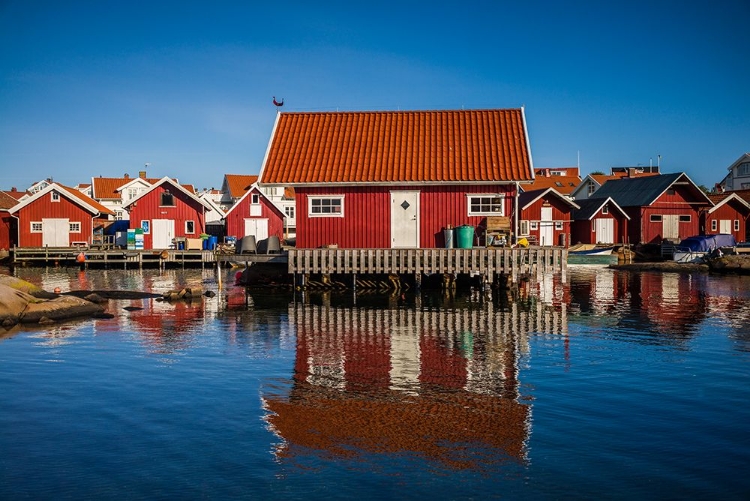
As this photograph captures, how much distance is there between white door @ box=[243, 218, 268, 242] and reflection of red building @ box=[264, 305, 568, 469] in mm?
36225

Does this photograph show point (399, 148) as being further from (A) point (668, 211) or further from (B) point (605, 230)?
(A) point (668, 211)

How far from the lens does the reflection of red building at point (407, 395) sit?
978 centimetres

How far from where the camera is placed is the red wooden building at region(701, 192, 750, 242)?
187ft

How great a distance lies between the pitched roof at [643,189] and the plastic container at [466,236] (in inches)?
1279

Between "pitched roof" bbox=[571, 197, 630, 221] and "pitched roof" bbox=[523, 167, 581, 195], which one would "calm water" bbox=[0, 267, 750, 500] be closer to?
"pitched roof" bbox=[571, 197, 630, 221]

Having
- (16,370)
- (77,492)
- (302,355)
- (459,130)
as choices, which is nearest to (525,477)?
(77,492)

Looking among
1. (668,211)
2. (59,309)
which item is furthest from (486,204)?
(668,211)

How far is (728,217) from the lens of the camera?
189 ft

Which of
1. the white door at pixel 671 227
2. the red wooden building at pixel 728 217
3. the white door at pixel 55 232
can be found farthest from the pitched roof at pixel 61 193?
the red wooden building at pixel 728 217

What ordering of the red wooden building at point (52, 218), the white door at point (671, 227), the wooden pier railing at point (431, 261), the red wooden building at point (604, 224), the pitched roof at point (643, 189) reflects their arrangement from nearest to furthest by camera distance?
the wooden pier railing at point (431, 261) → the red wooden building at point (52, 218) → the pitched roof at point (643, 189) → the red wooden building at point (604, 224) → the white door at point (671, 227)

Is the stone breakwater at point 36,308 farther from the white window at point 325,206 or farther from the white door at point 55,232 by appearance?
the white door at point 55,232

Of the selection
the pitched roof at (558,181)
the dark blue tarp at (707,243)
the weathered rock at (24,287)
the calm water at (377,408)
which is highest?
the pitched roof at (558,181)

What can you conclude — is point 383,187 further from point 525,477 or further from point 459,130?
point 525,477

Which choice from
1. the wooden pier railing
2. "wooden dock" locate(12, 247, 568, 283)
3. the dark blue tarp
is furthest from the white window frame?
the dark blue tarp
